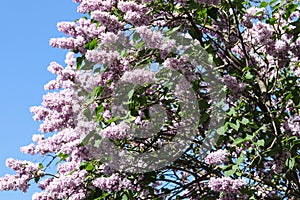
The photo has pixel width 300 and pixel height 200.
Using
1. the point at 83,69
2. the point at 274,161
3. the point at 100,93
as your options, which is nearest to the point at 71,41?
the point at 83,69

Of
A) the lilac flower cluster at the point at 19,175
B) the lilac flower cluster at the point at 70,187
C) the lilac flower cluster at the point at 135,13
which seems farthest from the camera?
the lilac flower cluster at the point at 19,175

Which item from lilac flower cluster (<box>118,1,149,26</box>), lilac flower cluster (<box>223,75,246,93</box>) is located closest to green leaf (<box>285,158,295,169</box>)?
lilac flower cluster (<box>223,75,246,93</box>)

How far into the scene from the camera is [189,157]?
5.30 m

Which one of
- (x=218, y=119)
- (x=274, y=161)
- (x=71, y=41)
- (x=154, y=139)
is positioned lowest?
(x=274, y=161)

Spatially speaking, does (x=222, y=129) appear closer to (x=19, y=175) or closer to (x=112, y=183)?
(x=112, y=183)

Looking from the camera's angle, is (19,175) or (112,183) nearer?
(112,183)

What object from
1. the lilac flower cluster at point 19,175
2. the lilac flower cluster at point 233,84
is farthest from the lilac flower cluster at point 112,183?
the lilac flower cluster at point 233,84

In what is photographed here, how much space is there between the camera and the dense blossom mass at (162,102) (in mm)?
4184

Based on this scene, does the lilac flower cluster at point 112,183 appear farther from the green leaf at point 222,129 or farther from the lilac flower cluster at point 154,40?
the lilac flower cluster at point 154,40

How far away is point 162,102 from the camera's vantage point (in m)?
4.86

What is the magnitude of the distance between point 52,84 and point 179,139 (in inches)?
64.7

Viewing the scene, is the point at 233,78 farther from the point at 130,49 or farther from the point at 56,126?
the point at 56,126

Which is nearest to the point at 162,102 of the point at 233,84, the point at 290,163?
the point at 233,84

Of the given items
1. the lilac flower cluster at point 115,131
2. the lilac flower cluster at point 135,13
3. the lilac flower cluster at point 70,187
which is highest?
the lilac flower cluster at point 135,13
